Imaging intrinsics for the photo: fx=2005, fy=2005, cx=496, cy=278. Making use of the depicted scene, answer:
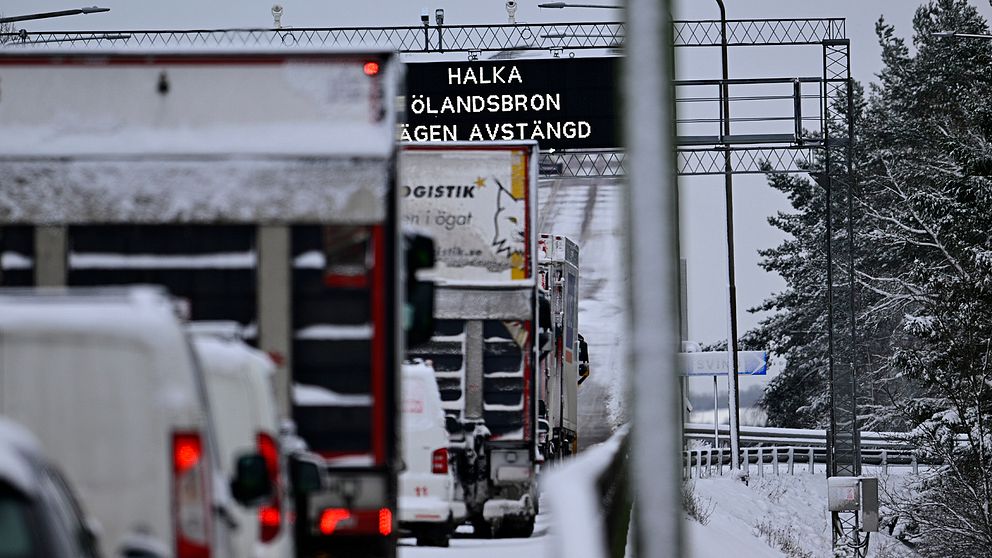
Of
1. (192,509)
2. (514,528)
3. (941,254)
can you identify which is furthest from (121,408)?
(941,254)

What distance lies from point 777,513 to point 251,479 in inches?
1591

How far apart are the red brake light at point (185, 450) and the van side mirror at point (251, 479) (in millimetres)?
658

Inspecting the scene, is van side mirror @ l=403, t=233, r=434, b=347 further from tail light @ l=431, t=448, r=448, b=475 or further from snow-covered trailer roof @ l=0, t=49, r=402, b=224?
tail light @ l=431, t=448, r=448, b=475

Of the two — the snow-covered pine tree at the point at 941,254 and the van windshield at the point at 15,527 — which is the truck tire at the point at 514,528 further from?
the snow-covered pine tree at the point at 941,254

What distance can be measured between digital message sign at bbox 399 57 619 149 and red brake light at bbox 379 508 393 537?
97.4ft

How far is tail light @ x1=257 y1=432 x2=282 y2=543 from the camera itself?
849cm

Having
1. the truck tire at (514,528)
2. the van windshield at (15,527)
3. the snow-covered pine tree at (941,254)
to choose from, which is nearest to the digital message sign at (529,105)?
the snow-covered pine tree at (941,254)

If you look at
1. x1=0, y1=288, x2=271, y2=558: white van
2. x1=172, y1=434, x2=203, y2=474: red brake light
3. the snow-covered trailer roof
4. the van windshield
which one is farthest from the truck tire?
the van windshield

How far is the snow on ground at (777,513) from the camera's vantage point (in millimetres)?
36969

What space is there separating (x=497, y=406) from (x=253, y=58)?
8.80 meters

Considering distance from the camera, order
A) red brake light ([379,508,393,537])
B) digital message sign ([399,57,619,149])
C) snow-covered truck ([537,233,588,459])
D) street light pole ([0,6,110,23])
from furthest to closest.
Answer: digital message sign ([399,57,619,149]) < street light pole ([0,6,110,23]) < snow-covered truck ([537,233,588,459]) < red brake light ([379,508,393,537])

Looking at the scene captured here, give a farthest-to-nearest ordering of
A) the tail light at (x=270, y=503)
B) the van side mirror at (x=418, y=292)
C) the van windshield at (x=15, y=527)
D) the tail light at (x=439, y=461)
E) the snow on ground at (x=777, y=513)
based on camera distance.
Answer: the snow on ground at (x=777, y=513), the tail light at (x=439, y=461), the van side mirror at (x=418, y=292), the tail light at (x=270, y=503), the van windshield at (x=15, y=527)

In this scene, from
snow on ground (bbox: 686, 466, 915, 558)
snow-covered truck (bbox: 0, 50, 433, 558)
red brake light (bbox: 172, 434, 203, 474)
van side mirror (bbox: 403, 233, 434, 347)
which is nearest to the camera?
red brake light (bbox: 172, 434, 203, 474)

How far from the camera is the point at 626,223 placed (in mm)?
6930
